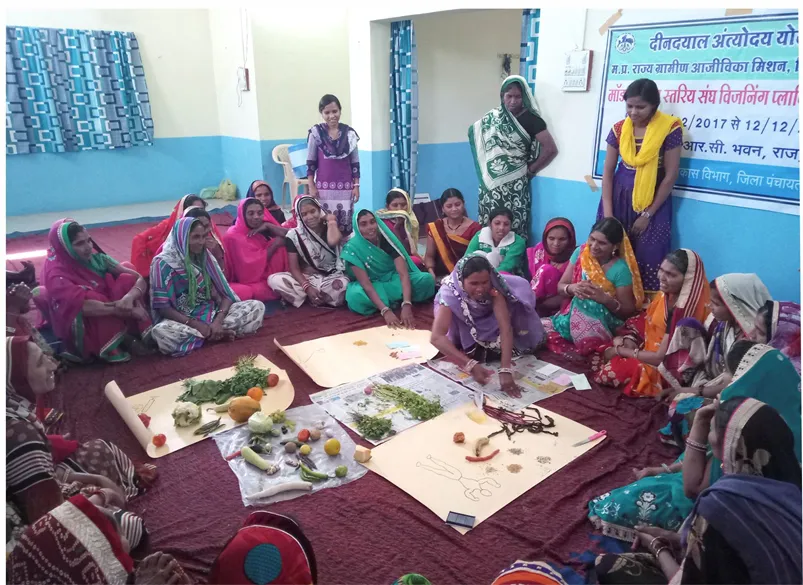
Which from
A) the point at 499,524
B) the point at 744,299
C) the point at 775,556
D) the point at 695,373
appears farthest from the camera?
the point at 695,373

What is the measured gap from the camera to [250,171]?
7.22 metres

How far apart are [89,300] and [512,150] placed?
293 centimetres

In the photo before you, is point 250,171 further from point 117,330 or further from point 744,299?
point 744,299

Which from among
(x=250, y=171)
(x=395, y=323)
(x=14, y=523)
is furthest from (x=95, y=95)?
(x=14, y=523)

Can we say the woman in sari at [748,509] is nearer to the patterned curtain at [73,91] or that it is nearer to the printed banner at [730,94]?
the printed banner at [730,94]

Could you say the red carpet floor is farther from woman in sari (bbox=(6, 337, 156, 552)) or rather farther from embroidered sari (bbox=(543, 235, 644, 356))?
embroidered sari (bbox=(543, 235, 644, 356))

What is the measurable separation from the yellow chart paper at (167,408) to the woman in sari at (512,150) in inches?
85.5

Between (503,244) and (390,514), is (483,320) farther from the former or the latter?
(390,514)

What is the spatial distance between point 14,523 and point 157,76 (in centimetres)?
709

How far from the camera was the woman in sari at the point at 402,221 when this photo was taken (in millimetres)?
4238

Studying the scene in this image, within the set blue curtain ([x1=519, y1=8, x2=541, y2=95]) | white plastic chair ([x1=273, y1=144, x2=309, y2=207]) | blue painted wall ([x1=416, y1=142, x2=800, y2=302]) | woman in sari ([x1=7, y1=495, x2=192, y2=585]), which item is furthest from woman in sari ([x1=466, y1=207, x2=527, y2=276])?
white plastic chair ([x1=273, y1=144, x2=309, y2=207])

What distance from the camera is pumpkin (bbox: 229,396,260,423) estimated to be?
242 centimetres

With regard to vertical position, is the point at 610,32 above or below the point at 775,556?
above

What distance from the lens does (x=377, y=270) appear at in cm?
387
